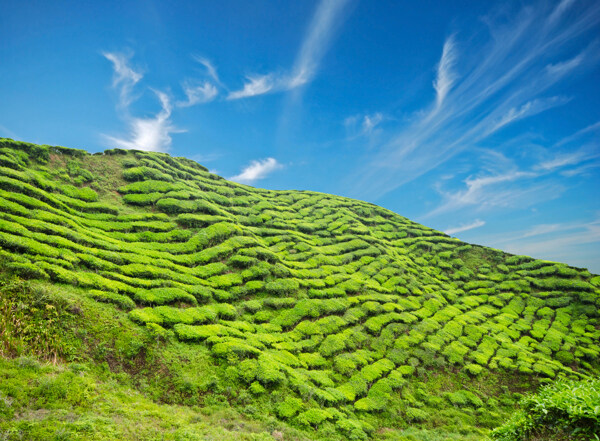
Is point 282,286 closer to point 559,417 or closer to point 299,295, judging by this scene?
A: point 299,295

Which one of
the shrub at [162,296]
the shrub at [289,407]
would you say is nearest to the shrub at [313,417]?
the shrub at [289,407]

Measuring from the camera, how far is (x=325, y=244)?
55781 mm

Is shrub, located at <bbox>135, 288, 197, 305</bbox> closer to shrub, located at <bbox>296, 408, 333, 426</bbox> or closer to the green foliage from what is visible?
shrub, located at <bbox>296, 408, 333, 426</bbox>

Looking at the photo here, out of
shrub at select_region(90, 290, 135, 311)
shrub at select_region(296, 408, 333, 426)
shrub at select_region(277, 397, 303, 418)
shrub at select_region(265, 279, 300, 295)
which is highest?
shrub at select_region(265, 279, 300, 295)

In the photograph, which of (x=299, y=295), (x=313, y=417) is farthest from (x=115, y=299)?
(x=299, y=295)

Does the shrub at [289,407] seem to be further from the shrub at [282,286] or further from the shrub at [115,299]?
the shrub at [282,286]

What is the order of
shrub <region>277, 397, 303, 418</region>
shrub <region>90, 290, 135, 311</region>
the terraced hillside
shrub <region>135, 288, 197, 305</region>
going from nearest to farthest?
shrub <region>277, 397, 303, 418</region> < shrub <region>90, 290, 135, 311</region> < the terraced hillside < shrub <region>135, 288, 197, 305</region>

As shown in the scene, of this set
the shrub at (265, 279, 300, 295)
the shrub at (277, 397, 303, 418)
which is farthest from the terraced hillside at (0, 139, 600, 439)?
the shrub at (265, 279, 300, 295)

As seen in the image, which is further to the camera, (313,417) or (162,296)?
(162,296)

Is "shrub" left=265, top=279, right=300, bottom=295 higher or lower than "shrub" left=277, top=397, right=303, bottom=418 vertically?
higher

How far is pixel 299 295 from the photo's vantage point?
35.9 meters

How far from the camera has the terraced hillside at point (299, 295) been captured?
22.8 meters

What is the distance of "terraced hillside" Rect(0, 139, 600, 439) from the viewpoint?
22.8 m

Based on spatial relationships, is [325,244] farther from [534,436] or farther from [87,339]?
[534,436]
